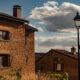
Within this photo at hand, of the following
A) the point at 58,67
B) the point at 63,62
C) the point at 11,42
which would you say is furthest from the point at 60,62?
the point at 11,42

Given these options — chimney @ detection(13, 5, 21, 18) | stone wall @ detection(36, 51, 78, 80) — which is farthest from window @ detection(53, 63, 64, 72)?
chimney @ detection(13, 5, 21, 18)

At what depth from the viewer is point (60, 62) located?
41250 mm

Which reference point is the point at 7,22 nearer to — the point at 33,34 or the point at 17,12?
the point at 17,12

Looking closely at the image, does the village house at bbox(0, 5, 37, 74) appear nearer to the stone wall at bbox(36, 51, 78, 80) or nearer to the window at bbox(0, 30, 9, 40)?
the window at bbox(0, 30, 9, 40)

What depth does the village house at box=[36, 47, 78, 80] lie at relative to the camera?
39.0 m

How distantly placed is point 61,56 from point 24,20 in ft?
46.3

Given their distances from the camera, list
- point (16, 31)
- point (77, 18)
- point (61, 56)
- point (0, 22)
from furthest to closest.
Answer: point (61, 56) → point (16, 31) → point (0, 22) → point (77, 18)

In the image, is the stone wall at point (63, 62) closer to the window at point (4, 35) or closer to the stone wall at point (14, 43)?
the stone wall at point (14, 43)

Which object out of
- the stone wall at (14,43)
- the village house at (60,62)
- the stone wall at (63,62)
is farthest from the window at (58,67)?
the stone wall at (14,43)

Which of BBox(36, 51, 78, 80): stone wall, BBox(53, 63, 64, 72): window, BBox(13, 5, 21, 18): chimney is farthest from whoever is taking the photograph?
BBox(53, 63, 64, 72): window

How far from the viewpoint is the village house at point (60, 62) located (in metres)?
39.0

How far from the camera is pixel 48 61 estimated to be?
42500 mm

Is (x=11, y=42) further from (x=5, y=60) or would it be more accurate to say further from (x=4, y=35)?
(x=5, y=60)

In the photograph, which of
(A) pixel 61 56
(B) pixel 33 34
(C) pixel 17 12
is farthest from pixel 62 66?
(C) pixel 17 12
